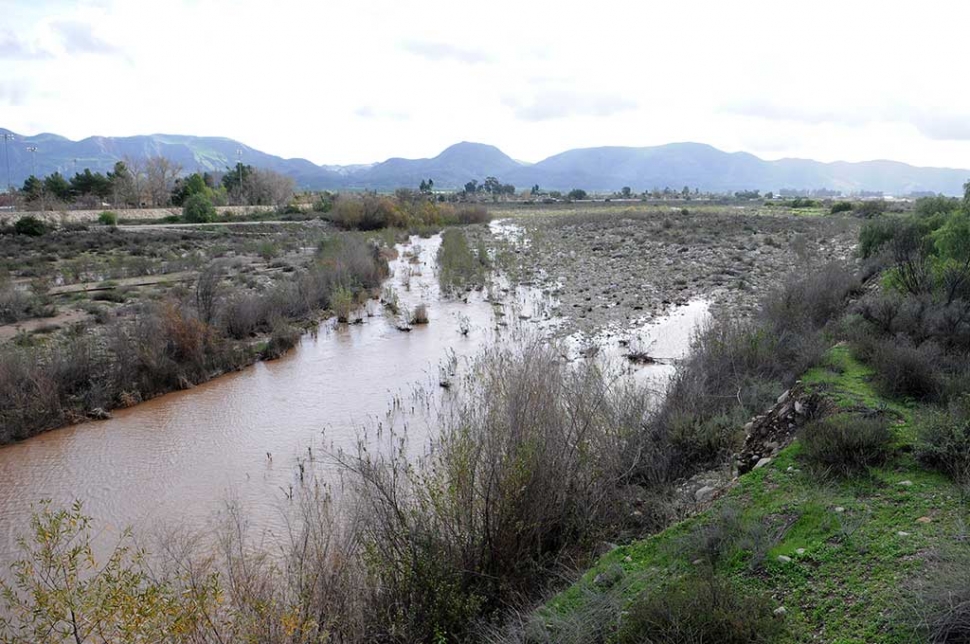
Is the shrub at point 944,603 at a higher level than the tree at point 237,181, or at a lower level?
lower

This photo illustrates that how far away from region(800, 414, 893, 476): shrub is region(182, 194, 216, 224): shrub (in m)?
57.4

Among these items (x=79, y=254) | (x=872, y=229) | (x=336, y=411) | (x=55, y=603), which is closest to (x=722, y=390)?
(x=336, y=411)

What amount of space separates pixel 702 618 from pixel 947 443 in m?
3.25

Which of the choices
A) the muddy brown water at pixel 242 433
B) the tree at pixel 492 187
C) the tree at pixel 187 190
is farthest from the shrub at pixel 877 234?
the tree at pixel 492 187

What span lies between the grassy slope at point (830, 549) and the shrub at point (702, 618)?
0.66 feet

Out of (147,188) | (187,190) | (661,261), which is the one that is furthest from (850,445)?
(147,188)

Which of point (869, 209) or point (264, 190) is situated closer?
point (869, 209)

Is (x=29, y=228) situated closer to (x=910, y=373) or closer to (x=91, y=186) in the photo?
(x=91, y=186)

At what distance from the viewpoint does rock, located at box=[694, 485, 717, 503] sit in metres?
6.32

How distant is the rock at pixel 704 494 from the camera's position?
6.32 metres

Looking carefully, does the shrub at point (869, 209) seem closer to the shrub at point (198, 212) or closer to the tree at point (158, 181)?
the shrub at point (198, 212)

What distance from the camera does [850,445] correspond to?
5.75 m

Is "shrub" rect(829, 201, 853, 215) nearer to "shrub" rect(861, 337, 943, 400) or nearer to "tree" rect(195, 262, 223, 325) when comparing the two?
"tree" rect(195, 262, 223, 325)

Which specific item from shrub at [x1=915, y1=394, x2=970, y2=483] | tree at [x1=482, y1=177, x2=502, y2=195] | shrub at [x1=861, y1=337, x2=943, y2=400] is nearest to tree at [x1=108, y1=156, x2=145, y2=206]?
tree at [x1=482, y1=177, x2=502, y2=195]
